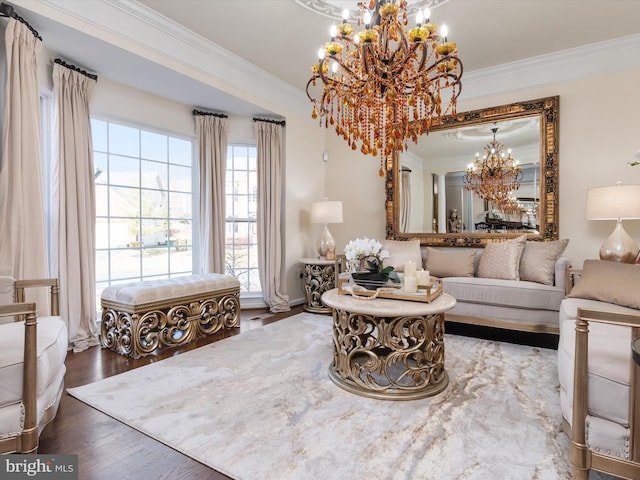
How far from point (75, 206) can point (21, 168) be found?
1.92 feet

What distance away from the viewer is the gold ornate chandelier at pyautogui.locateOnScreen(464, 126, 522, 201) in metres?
4.13

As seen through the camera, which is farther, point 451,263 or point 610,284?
point 451,263

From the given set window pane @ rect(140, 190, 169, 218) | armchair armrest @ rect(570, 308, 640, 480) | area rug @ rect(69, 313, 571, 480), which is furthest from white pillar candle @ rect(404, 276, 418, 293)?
window pane @ rect(140, 190, 169, 218)

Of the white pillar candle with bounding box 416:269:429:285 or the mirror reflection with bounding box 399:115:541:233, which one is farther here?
the mirror reflection with bounding box 399:115:541:233

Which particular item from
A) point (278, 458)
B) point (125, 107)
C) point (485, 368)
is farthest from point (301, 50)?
point (278, 458)

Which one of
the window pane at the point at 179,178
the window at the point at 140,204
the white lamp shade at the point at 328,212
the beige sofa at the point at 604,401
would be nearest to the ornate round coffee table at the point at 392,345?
the beige sofa at the point at 604,401

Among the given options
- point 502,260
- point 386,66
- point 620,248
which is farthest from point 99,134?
point 620,248

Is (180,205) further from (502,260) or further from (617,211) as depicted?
(617,211)

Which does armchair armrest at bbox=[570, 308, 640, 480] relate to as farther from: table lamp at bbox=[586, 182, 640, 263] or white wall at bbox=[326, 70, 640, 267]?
white wall at bbox=[326, 70, 640, 267]

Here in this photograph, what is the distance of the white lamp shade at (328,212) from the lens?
472 cm

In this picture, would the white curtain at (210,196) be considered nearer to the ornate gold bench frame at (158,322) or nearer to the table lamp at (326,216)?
the ornate gold bench frame at (158,322)

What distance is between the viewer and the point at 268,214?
474cm

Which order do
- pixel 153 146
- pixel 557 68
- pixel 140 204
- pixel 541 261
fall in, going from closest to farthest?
pixel 541 261 < pixel 557 68 < pixel 140 204 < pixel 153 146

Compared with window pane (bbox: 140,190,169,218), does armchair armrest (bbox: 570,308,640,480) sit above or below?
below
